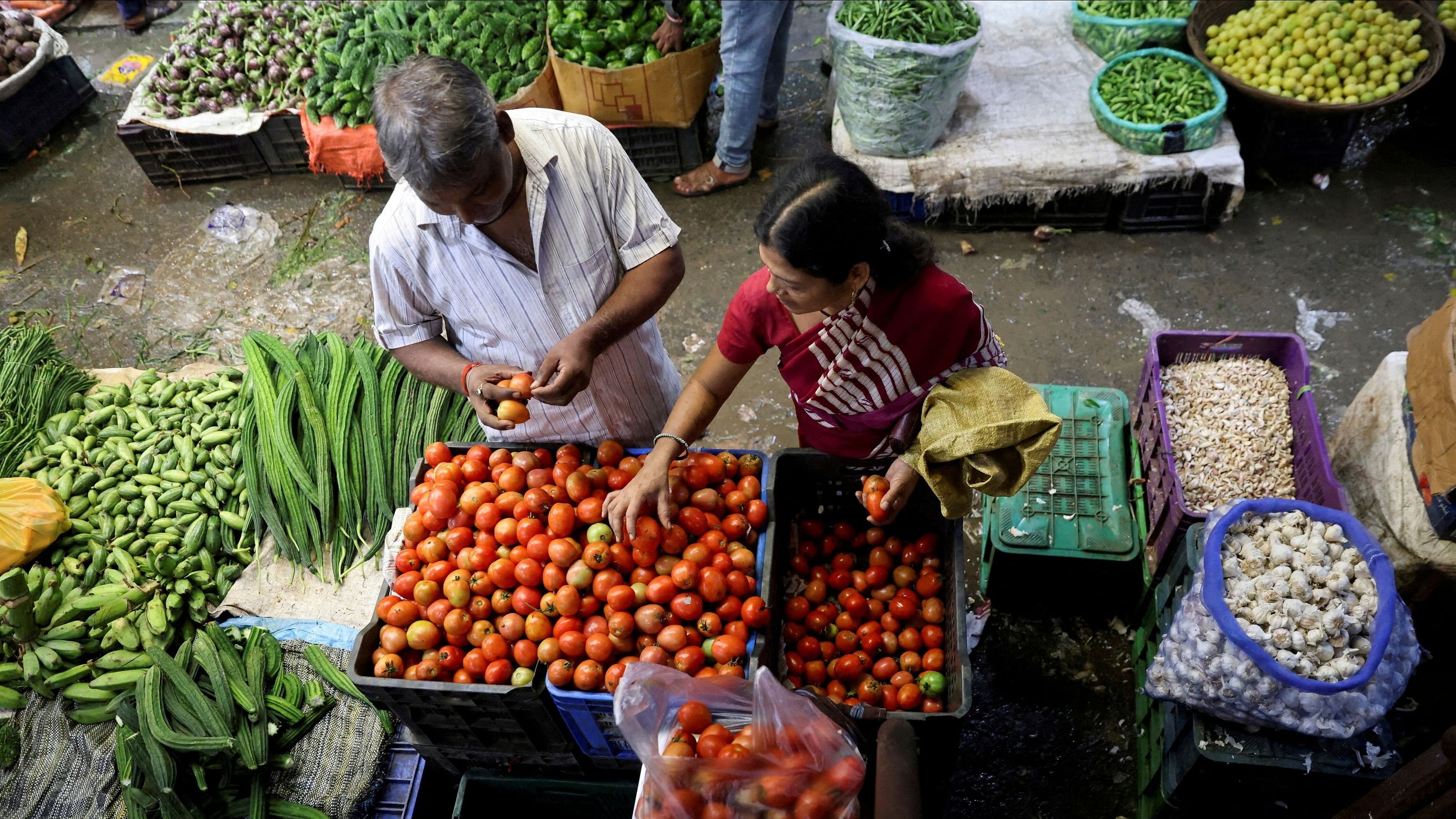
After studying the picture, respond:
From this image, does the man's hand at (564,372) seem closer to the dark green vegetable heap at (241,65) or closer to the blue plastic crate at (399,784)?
the blue plastic crate at (399,784)

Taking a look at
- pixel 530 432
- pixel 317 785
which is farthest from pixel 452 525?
pixel 317 785

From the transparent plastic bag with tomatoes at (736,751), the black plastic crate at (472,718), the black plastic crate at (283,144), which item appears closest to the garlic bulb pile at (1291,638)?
the transparent plastic bag with tomatoes at (736,751)

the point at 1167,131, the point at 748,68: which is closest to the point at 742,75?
the point at 748,68

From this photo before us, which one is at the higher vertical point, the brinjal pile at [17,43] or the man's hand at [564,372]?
the man's hand at [564,372]

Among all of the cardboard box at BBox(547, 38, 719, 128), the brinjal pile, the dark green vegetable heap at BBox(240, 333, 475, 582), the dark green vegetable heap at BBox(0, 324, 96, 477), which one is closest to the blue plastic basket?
the dark green vegetable heap at BBox(240, 333, 475, 582)

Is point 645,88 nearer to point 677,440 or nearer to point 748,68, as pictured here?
point 748,68

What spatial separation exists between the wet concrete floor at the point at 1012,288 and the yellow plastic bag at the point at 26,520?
5.87 ft

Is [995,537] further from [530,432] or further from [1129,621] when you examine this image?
[530,432]

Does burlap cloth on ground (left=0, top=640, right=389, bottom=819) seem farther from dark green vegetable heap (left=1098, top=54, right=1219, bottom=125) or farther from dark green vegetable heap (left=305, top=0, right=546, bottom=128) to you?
dark green vegetable heap (left=1098, top=54, right=1219, bottom=125)

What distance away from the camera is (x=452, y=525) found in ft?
7.91

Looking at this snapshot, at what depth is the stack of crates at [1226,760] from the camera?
2.35 metres

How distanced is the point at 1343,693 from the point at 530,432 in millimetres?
2615

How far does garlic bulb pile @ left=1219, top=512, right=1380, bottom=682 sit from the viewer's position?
2271 mm

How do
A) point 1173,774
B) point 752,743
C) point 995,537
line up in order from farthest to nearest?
point 995,537 < point 1173,774 < point 752,743
